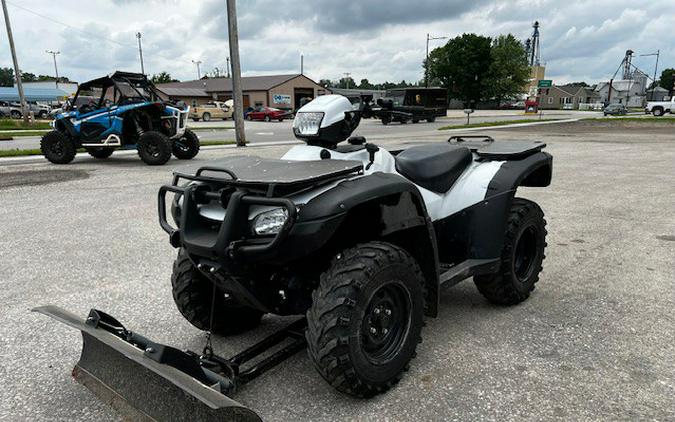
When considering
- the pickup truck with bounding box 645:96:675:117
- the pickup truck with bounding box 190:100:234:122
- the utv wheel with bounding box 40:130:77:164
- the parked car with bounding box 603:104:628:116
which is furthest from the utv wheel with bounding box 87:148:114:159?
the parked car with bounding box 603:104:628:116

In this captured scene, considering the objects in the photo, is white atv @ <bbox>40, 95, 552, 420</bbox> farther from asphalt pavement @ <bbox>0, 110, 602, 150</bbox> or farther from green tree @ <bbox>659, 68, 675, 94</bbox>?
green tree @ <bbox>659, 68, 675, 94</bbox>

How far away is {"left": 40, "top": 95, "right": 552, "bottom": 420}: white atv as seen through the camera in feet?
6.92

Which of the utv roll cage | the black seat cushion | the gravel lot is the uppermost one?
the utv roll cage

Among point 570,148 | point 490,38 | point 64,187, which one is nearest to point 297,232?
point 64,187

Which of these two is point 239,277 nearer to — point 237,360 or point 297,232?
point 297,232

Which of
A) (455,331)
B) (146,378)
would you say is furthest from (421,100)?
(146,378)

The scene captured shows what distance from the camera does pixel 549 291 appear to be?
3949mm

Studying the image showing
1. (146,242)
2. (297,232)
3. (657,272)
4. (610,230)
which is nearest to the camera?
(297,232)

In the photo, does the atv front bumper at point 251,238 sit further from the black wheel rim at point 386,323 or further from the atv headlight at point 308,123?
the atv headlight at point 308,123

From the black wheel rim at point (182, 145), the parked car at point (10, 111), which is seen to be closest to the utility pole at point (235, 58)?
the black wheel rim at point (182, 145)

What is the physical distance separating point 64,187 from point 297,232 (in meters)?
8.20

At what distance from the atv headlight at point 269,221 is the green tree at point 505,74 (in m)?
80.4

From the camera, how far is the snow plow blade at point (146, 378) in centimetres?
183

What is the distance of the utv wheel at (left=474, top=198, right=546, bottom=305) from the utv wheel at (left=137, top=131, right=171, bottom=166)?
9374mm
